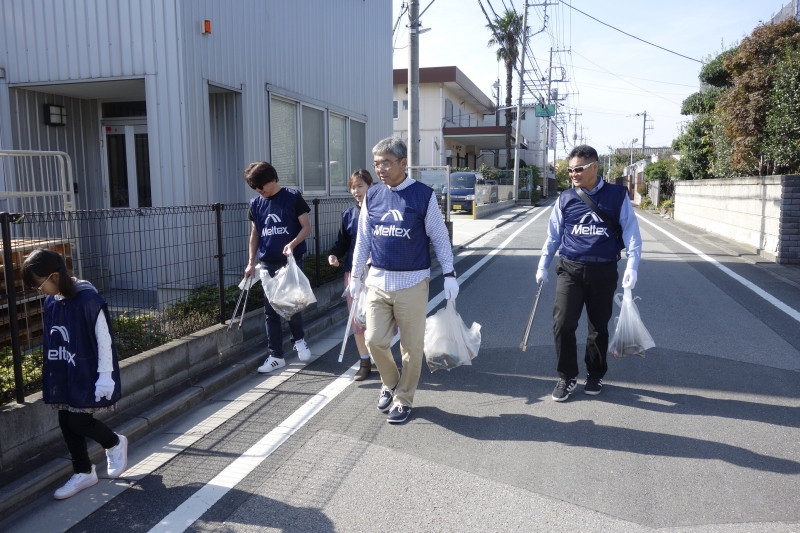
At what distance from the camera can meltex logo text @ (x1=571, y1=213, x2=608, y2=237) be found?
15.2 feet

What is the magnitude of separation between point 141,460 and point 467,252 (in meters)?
11.1

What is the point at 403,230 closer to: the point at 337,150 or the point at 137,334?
the point at 137,334

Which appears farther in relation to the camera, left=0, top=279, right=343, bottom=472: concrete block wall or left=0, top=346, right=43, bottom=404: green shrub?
left=0, top=346, right=43, bottom=404: green shrub

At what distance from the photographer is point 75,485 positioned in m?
3.49

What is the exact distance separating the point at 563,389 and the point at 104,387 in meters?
3.22

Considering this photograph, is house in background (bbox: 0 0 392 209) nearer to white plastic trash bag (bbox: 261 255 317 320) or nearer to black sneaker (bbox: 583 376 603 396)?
white plastic trash bag (bbox: 261 255 317 320)

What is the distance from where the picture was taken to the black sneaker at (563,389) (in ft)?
15.7

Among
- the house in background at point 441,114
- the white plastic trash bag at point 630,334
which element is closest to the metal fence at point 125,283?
the white plastic trash bag at point 630,334

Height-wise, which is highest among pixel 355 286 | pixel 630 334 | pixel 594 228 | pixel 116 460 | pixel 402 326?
pixel 594 228

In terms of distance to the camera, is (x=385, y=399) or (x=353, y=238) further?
(x=353, y=238)

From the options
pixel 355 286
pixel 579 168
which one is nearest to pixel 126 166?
pixel 355 286

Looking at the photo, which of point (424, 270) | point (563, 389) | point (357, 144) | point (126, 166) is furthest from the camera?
point (357, 144)

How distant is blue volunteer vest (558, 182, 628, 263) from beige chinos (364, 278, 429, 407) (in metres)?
Result: 1.21

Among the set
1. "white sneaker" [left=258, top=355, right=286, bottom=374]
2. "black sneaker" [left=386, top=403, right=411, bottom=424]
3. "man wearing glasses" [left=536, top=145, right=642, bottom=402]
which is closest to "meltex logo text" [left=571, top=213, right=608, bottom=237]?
"man wearing glasses" [left=536, top=145, right=642, bottom=402]
